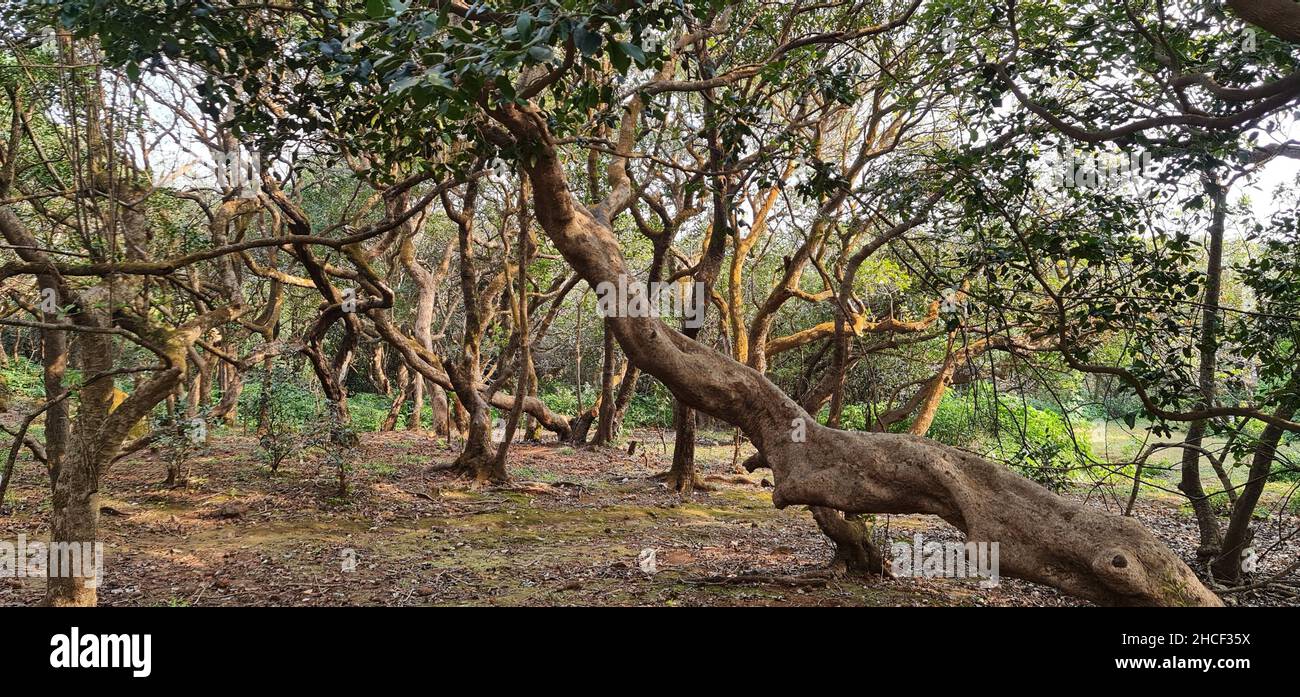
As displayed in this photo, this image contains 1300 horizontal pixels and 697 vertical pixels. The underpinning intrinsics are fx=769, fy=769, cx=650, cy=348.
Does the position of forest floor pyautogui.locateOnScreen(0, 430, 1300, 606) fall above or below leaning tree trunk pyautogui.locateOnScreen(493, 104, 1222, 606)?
below

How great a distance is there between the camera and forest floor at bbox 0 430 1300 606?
5.62 metres

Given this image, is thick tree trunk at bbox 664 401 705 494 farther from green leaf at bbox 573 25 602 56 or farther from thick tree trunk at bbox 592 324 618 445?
green leaf at bbox 573 25 602 56

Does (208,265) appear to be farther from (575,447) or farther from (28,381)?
(28,381)

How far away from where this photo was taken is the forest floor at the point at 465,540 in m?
5.62

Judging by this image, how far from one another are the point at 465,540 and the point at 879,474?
15.5 feet

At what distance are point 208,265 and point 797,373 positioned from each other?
12875 millimetres

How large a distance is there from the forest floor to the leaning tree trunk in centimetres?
142

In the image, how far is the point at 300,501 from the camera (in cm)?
914

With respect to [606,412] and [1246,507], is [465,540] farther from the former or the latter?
[606,412]

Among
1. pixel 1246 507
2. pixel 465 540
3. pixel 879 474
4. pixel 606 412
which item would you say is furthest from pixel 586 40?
pixel 606 412

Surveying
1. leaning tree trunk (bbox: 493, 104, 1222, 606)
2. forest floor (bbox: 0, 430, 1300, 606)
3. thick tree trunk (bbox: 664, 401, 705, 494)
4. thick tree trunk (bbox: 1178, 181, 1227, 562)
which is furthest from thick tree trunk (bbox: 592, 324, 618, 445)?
thick tree trunk (bbox: 1178, 181, 1227, 562)

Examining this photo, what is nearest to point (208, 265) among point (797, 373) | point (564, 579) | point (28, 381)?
point (564, 579)

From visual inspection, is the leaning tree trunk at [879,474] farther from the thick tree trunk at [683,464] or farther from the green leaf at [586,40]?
the thick tree trunk at [683,464]

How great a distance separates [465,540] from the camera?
7594 mm
